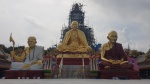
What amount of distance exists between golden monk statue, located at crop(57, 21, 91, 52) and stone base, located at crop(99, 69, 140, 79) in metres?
6.00

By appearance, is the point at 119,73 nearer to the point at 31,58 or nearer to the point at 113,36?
the point at 113,36

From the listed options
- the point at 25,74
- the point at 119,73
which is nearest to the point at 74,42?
the point at 25,74

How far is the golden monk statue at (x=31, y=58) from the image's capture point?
1653 centimetres

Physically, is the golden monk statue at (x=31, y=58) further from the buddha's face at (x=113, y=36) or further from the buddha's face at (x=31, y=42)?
the buddha's face at (x=113, y=36)

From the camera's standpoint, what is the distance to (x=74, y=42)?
22422 millimetres

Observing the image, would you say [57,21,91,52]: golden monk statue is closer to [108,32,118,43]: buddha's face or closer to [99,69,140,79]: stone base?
[108,32,118,43]: buddha's face

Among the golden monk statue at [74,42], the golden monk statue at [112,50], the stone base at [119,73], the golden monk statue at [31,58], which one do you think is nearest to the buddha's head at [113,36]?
the golden monk statue at [112,50]

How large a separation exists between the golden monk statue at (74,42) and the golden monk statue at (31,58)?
405 centimetres

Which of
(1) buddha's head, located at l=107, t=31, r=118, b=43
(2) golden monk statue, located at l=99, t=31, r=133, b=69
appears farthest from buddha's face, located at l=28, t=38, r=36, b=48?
(1) buddha's head, located at l=107, t=31, r=118, b=43

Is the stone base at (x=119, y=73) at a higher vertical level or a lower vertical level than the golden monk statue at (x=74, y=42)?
lower

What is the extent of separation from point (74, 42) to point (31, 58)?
18.3ft

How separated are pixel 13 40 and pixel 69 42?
6.68 m

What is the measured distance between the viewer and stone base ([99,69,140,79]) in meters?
14.8

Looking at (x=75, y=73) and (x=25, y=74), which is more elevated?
(x=75, y=73)
